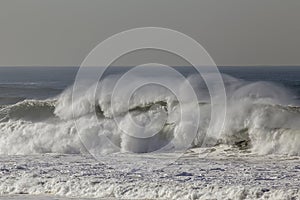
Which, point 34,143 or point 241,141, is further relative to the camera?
point 34,143

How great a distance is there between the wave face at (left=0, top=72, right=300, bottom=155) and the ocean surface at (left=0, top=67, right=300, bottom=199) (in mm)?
44

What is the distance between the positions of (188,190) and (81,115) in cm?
1458

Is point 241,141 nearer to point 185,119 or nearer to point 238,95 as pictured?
point 185,119

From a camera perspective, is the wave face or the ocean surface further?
the wave face

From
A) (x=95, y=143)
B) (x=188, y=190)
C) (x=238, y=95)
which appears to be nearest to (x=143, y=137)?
(x=95, y=143)

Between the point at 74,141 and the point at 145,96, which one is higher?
the point at 145,96

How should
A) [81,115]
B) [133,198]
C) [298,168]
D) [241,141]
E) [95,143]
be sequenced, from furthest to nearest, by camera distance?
[81,115]
[95,143]
[241,141]
[298,168]
[133,198]

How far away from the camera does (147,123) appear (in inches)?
1146

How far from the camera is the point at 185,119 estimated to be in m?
28.6

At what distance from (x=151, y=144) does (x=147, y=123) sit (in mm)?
2663

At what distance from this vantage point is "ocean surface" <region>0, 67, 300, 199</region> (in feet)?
59.3

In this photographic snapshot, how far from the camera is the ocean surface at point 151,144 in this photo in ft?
59.3

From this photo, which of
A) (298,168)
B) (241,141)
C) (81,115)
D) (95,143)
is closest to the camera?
(298,168)

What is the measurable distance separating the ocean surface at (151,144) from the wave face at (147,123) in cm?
4
